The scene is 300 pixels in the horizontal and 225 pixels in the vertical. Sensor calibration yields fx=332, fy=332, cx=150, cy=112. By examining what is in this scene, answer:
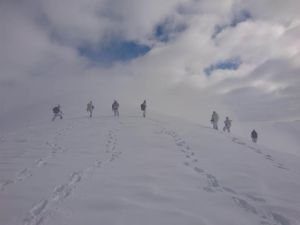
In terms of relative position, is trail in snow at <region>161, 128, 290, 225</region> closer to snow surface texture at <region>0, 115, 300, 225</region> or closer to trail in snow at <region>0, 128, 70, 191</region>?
snow surface texture at <region>0, 115, 300, 225</region>

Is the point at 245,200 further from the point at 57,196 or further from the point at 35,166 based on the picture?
the point at 35,166

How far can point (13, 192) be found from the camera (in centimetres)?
976

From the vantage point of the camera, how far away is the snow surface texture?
7.93 meters

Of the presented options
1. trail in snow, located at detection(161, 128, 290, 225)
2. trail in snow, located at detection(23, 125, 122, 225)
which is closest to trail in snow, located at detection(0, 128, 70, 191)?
trail in snow, located at detection(23, 125, 122, 225)

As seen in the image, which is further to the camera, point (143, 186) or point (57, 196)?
point (143, 186)

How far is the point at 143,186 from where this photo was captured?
1020 centimetres

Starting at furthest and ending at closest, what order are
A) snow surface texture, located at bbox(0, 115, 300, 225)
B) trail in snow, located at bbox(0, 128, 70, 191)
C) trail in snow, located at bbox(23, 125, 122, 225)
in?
1. trail in snow, located at bbox(0, 128, 70, 191)
2. snow surface texture, located at bbox(0, 115, 300, 225)
3. trail in snow, located at bbox(23, 125, 122, 225)

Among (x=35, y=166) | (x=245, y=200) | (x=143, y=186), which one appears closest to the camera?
(x=245, y=200)

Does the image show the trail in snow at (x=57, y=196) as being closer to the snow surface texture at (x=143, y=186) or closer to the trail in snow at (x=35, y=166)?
the snow surface texture at (x=143, y=186)

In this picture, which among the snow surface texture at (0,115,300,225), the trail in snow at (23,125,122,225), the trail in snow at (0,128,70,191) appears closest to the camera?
the trail in snow at (23,125,122,225)

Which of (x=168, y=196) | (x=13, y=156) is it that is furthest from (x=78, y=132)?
(x=168, y=196)

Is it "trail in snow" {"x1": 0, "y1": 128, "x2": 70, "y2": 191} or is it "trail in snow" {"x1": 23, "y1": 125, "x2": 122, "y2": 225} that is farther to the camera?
"trail in snow" {"x1": 0, "y1": 128, "x2": 70, "y2": 191}

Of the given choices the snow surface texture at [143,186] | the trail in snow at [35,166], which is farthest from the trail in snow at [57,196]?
the trail in snow at [35,166]

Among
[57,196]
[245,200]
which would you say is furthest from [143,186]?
[245,200]
